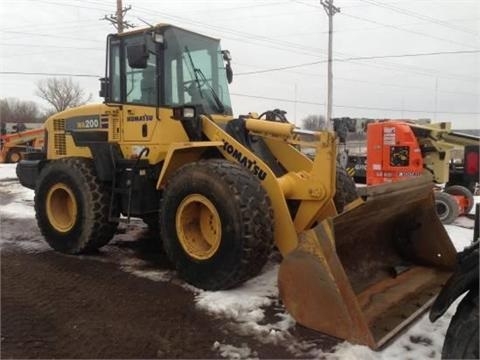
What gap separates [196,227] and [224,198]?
0.75 meters

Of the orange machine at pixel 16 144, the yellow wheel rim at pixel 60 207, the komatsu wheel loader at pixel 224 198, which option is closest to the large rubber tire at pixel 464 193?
the komatsu wheel loader at pixel 224 198

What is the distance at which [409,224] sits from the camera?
5.09 metres

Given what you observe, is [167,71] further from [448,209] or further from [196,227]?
[448,209]

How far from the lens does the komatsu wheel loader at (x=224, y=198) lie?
3900 mm

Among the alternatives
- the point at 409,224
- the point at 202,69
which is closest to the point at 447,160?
the point at 409,224

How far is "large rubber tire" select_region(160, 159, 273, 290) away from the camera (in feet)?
15.2

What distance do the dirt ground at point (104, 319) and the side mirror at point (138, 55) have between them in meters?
2.37

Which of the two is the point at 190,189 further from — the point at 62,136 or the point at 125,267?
the point at 62,136

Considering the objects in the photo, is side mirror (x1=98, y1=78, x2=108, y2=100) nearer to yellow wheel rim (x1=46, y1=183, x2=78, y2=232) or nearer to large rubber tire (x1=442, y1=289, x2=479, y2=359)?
yellow wheel rim (x1=46, y1=183, x2=78, y2=232)

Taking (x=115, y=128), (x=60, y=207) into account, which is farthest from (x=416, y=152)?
(x=60, y=207)

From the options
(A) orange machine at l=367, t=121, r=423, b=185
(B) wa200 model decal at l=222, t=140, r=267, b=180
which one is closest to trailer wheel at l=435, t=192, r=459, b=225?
(A) orange machine at l=367, t=121, r=423, b=185

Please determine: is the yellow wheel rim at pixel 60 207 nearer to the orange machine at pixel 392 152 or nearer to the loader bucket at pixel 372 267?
the loader bucket at pixel 372 267

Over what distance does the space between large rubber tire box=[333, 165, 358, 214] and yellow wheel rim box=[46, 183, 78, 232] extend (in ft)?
11.2

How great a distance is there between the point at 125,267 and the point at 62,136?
239cm
